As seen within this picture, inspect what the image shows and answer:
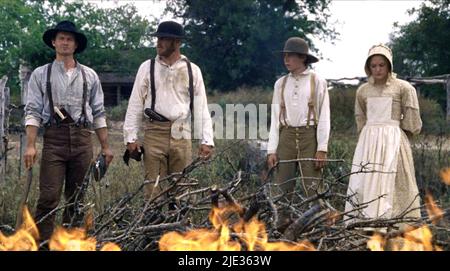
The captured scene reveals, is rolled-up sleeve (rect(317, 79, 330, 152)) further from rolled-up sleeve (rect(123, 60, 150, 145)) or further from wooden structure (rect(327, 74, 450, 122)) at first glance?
wooden structure (rect(327, 74, 450, 122))

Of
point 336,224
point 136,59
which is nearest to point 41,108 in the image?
point 336,224

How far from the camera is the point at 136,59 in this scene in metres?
29.5

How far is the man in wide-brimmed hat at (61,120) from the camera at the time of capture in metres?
4.64

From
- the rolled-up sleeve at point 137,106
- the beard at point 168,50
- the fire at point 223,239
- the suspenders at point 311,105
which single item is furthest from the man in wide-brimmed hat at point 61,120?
the fire at point 223,239

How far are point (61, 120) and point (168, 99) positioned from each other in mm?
793

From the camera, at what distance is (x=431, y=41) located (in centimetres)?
2752

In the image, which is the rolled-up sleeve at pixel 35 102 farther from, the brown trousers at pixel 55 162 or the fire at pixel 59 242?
the fire at pixel 59 242

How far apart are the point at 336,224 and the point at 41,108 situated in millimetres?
2424

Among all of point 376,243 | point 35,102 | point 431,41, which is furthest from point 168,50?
point 431,41

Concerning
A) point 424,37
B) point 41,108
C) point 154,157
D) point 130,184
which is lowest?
point 130,184

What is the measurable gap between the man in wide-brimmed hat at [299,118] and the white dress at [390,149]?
0.35m
